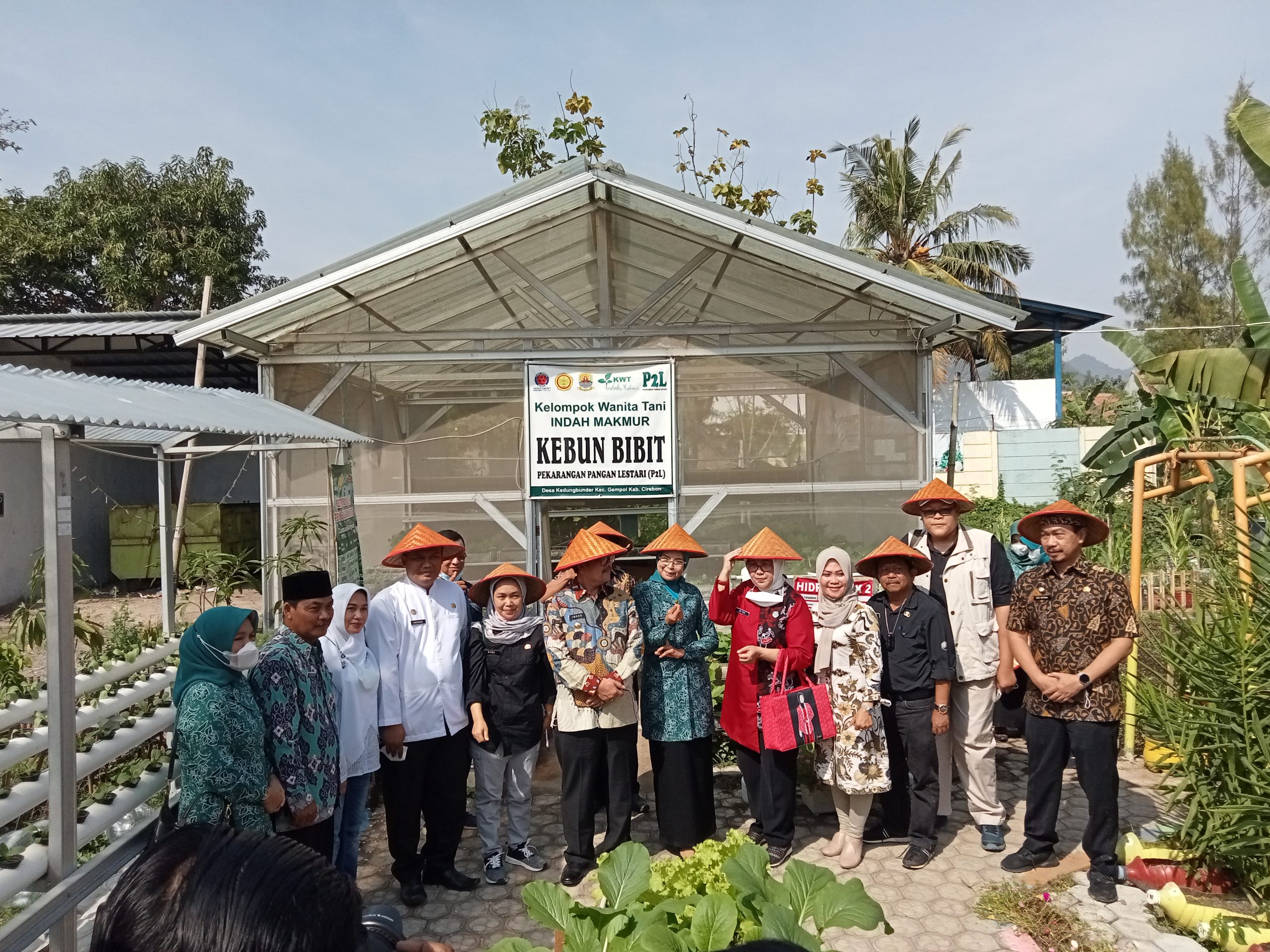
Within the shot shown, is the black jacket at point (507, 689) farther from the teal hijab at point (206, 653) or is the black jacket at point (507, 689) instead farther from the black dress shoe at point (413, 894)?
the teal hijab at point (206, 653)

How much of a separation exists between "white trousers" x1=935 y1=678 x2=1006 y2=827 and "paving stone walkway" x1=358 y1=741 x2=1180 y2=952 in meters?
0.19

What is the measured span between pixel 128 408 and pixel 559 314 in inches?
158

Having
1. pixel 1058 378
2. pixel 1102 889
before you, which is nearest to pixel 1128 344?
pixel 1102 889

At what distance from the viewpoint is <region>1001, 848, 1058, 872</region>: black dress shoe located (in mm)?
3770

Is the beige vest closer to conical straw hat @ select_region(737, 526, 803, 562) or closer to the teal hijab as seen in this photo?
conical straw hat @ select_region(737, 526, 803, 562)

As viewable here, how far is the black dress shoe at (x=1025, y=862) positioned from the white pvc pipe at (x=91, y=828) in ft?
11.8

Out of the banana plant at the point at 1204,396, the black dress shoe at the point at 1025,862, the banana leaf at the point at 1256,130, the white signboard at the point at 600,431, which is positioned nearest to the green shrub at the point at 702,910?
the black dress shoe at the point at 1025,862

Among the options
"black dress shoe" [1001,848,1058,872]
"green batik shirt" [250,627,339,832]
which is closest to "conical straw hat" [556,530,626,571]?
"green batik shirt" [250,627,339,832]

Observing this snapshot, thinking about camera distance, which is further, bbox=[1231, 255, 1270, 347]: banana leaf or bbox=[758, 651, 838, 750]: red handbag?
bbox=[1231, 255, 1270, 347]: banana leaf

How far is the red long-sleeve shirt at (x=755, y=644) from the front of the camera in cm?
393

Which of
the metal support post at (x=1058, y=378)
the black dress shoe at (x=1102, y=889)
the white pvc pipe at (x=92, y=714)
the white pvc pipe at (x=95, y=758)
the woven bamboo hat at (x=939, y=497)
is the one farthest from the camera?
the metal support post at (x=1058, y=378)

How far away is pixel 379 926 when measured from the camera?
174 centimetres

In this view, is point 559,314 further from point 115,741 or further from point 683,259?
point 115,741

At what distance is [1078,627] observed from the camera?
11.6ft
